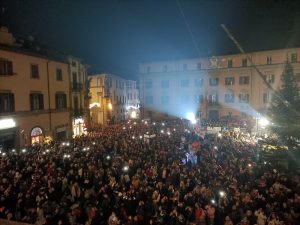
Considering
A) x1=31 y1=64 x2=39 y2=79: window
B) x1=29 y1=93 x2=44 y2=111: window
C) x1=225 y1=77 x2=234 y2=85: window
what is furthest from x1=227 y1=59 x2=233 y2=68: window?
x1=31 y1=64 x2=39 y2=79: window

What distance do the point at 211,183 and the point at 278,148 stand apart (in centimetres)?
979

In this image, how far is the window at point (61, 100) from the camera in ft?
107

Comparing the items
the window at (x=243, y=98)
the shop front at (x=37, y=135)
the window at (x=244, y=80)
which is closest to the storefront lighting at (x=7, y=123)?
the shop front at (x=37, y=135)

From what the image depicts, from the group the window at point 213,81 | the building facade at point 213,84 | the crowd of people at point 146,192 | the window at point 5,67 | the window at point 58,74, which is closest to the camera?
the crowd of people at point 146,192

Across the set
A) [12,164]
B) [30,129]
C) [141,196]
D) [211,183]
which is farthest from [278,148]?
[30,129]

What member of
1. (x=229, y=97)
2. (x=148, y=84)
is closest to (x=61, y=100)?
(x=148, y=84)

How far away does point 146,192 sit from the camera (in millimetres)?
12914

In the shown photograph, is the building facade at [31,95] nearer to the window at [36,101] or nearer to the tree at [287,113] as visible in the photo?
the window at [36,101]

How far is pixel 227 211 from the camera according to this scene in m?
11.6

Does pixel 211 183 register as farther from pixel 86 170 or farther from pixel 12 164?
pixel 12 164

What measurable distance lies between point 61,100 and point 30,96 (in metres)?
5.82

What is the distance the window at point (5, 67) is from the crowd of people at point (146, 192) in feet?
29.1

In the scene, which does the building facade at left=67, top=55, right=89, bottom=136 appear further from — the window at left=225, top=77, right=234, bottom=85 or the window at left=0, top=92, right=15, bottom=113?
the window at left=225, top=77, right=234, bottom=85

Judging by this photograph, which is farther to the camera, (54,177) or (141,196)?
(54,177)
